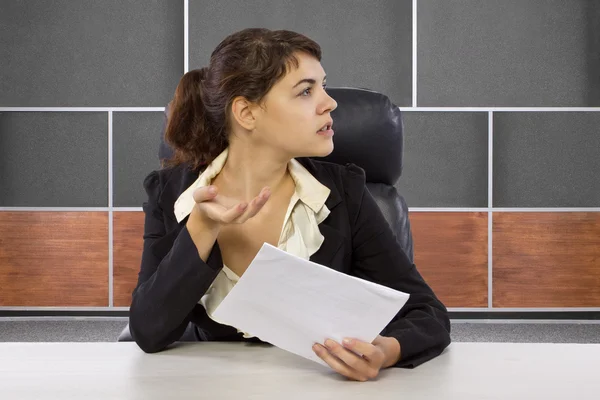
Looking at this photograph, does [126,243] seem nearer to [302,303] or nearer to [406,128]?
[406,128]

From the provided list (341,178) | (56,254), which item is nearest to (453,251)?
(56,254)

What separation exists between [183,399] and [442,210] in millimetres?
3351

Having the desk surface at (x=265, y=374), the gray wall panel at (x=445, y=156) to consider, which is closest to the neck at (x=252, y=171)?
the desk surface at (x=265, y=374)

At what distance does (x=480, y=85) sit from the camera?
4.15 meters

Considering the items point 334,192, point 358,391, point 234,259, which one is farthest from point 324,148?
point 358,391

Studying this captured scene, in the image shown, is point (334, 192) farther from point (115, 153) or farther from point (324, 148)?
point (115, 153)

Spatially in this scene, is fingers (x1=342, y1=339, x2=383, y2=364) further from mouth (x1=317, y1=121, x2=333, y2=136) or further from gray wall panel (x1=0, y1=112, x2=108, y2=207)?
gray wall panel (x1=0, y1=112, x2=108, y2=207)

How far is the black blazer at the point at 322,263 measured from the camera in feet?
3.94

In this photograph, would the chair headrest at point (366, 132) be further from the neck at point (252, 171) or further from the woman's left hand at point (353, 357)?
the woman's left hand at point (353, 357)

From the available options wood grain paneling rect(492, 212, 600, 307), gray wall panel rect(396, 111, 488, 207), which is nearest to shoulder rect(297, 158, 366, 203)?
gray wall panel rect(396, 111, 488, 207)

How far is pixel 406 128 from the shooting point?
4168 mm

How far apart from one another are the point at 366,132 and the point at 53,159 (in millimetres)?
2766

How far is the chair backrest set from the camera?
183cm

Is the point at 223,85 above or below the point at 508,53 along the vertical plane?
below
